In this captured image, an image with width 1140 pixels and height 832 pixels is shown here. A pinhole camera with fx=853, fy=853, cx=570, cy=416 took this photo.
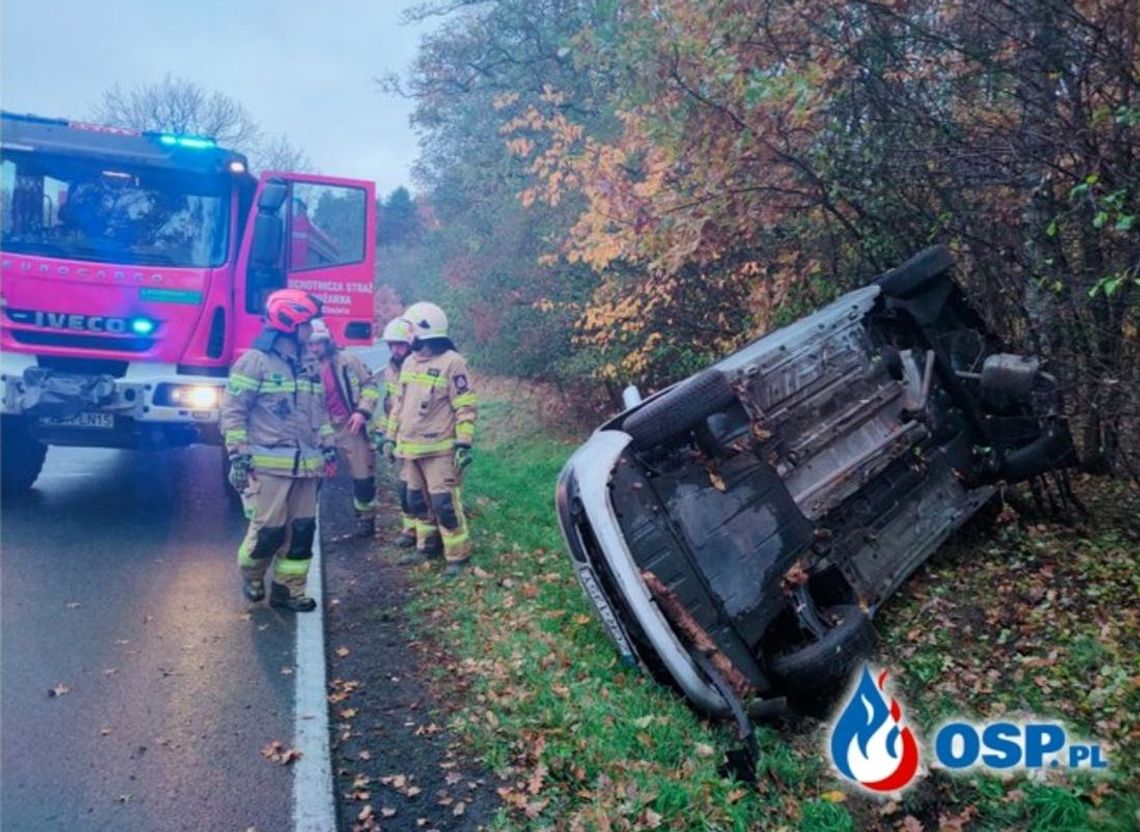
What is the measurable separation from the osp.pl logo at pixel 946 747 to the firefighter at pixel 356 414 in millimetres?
4376

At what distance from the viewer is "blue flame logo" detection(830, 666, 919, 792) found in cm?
338

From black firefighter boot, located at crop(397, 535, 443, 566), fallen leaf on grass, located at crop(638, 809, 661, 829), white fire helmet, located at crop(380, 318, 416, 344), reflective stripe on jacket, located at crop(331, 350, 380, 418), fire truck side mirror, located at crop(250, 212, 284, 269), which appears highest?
fire truck side mirror, located at crop(250, 212, 284, 269)

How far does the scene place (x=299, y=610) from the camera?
17.3 feet

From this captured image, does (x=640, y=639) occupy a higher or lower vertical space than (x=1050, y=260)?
lower

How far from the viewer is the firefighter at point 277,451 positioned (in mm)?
5156

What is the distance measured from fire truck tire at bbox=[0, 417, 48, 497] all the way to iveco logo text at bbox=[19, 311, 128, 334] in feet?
2.84

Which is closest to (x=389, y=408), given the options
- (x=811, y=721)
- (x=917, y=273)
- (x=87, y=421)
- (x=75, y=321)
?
(x=87, y=421)

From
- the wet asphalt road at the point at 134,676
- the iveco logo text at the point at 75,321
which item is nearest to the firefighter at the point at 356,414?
the wet asphalt road at the point at 134,676

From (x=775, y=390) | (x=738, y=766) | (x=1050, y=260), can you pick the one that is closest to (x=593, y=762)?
(x=738, y=766)

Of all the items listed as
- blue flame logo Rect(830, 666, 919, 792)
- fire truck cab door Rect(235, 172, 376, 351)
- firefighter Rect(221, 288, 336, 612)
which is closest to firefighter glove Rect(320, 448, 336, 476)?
firefighter Rect(221, 288, 336, 612)

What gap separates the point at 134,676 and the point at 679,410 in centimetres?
298

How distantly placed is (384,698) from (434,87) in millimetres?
15703

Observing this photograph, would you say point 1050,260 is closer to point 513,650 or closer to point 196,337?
point 513,650

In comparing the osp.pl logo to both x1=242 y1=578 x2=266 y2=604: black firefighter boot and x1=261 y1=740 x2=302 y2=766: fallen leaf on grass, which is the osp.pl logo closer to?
x1=261 y1=740 x2=302 y2=766: fallen leaf on grass
